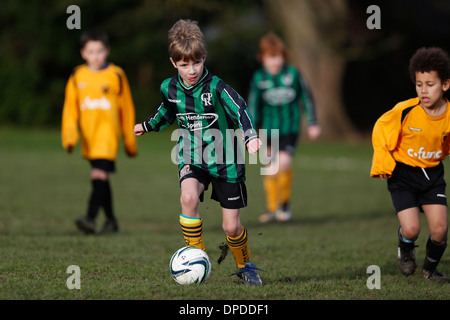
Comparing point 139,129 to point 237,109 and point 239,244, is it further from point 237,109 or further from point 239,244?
point 239,244

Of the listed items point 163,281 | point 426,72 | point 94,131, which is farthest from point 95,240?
point 426,72

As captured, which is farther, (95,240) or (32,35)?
(32,35)

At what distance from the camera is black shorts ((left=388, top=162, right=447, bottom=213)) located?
565 centimetres

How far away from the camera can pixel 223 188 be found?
5207 millimetres

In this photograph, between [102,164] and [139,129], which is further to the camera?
[102,164]

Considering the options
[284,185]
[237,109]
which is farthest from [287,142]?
[237,109]

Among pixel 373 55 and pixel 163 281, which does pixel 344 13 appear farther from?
pixel 163 281

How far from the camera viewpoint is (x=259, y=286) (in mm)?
5016

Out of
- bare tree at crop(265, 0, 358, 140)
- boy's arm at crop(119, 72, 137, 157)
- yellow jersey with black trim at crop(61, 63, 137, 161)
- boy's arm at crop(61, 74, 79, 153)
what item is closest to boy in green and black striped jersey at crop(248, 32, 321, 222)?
boy's arm at crop(119, 72, 137, 157)

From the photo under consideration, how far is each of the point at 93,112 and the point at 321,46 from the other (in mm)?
17178

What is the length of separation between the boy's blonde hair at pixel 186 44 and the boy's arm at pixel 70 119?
342cm

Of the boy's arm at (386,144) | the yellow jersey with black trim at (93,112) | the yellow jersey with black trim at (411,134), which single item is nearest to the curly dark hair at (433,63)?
the yellow jersey with black trim at (411,134)
